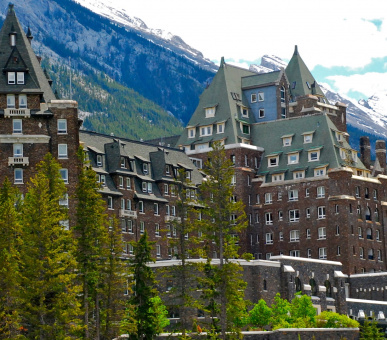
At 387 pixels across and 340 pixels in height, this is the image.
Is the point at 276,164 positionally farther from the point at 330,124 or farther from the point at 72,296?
the point at 72,296

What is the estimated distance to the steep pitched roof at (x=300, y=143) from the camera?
154 meters

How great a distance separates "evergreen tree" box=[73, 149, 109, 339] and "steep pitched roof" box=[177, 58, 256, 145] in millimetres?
59346

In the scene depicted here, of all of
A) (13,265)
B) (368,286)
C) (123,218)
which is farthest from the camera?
(368,286)

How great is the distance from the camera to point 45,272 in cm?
9125

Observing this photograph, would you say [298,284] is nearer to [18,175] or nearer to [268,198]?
[268,198]

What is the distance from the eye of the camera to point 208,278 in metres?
103

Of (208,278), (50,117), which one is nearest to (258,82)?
(50,117)

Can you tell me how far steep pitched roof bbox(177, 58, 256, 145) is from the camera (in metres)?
162

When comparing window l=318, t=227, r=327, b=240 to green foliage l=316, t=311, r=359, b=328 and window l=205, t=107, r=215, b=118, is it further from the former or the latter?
green foliage l=316, t=311, r=359, b=328

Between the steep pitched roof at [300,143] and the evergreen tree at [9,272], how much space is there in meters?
67.2

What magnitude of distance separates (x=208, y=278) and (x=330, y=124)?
6028 centimetres

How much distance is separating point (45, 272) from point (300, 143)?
73.6m

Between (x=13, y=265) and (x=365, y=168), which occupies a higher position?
(x=365, y=168)

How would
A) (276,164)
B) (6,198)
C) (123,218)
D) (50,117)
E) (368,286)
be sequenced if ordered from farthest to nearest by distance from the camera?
(276,164) < (368,286) < (123,218) < (50,117) < (6,198)
